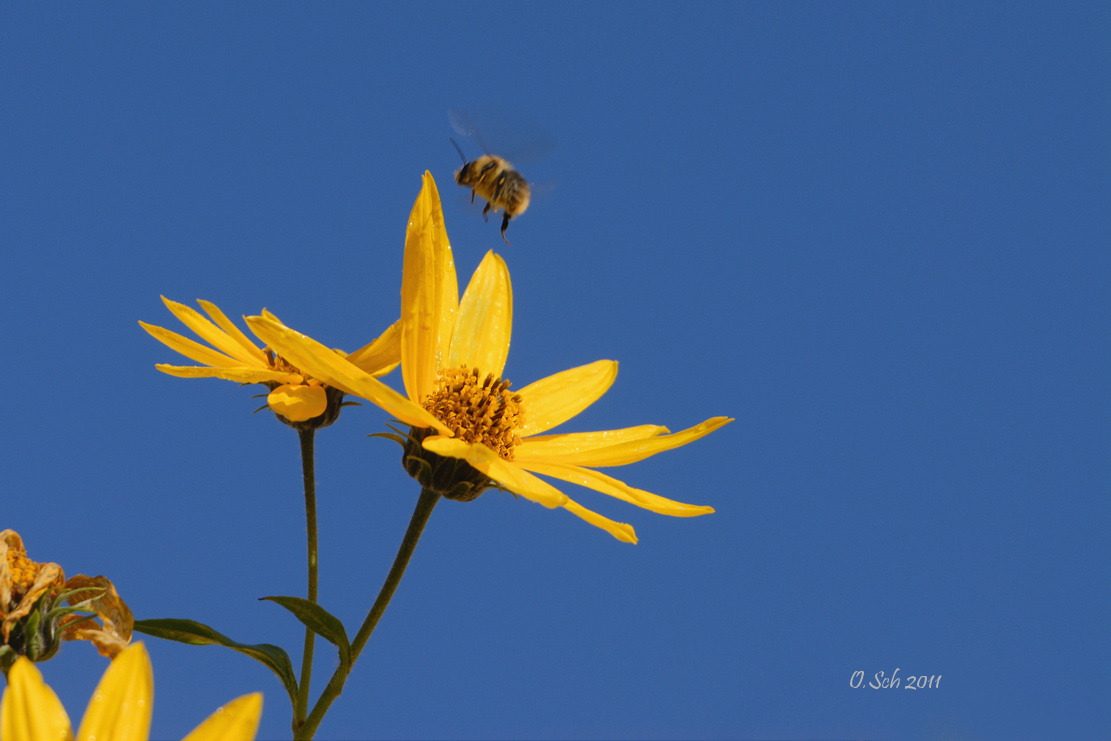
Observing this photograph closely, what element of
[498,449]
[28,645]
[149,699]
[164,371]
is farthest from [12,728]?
[498,449]

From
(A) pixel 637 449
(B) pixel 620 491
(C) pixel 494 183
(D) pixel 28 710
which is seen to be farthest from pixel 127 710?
(C) pixel 494 183

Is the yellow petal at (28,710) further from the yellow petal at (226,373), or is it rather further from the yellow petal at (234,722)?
the yellow petal at (226,373)

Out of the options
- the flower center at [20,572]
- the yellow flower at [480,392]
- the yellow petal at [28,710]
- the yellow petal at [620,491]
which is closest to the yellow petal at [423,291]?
the yellow flower at [480,392]

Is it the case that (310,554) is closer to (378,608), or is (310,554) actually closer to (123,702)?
(378,608)

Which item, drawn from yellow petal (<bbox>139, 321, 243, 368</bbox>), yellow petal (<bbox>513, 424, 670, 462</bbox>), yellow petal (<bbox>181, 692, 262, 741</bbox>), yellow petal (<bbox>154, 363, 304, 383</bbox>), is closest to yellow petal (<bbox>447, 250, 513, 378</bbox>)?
yellow petal (<bbox>513, 424, 670, 462</bbox>)

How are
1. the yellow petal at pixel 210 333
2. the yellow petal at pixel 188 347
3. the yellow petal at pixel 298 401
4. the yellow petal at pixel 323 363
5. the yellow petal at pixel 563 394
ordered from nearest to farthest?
the yellow petal at pixel 323 363
the yellow petal at pixel 298 401
the yellow petal at pixel 188 347
the yellow petal at pixel 210 333
the yellow petal at pixel 563 394

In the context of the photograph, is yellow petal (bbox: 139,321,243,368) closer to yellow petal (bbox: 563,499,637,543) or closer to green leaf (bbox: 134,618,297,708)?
green leaf (bbox: 134,618,297,708)

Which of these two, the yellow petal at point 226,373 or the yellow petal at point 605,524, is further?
the yellow petal at point 226,373
